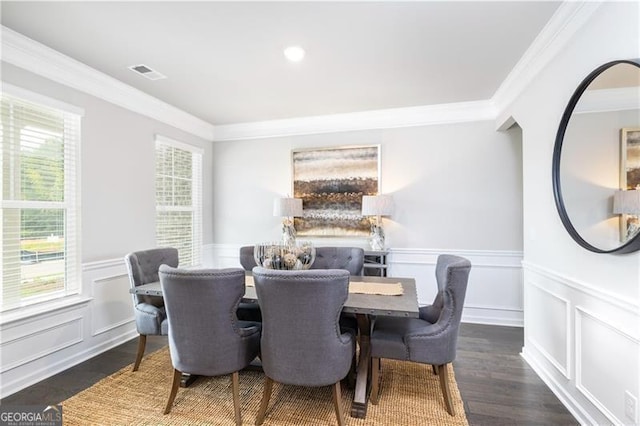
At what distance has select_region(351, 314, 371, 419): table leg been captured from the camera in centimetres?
203

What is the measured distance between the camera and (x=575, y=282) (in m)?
2.03

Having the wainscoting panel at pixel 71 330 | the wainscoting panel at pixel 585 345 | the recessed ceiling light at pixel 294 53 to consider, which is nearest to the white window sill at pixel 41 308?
the wainscoting panel at pixel 71 330

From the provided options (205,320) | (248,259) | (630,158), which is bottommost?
(205,320)

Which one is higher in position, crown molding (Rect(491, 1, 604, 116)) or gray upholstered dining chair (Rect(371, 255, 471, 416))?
crown molding (Rect(491, 1, 604, 116))

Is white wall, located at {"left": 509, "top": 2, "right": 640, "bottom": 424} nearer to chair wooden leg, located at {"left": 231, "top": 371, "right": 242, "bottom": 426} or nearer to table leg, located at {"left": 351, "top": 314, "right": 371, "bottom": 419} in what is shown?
table leg, located at {"left": 351, "top": 314, "right": 371, "bottom": 419}

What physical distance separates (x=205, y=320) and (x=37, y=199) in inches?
75.5

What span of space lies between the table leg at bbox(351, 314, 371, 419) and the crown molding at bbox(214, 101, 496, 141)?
109 inches

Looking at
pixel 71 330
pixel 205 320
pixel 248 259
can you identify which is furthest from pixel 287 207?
pixel 71 330

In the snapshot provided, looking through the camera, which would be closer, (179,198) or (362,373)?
(362,373)

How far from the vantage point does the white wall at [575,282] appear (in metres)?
1.61

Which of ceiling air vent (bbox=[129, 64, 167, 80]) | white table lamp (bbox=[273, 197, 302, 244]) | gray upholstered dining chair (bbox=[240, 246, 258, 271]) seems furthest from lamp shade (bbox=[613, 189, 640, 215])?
ceiling air vent (bbox=[129, 64, 167, 80])

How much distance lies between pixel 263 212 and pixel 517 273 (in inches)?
132

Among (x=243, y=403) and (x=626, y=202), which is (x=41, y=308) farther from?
(x=626, y=202)

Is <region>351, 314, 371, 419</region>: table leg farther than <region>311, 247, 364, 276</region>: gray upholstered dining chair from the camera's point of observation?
No
